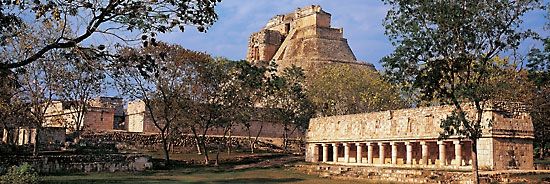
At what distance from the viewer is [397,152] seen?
3294 centimetres

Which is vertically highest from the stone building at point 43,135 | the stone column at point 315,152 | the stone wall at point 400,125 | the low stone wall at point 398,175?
the stone wall at point 400,125

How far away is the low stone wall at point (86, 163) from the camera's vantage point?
26.4m

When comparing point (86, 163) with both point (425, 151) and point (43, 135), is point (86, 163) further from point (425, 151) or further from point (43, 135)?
point (425, 151)

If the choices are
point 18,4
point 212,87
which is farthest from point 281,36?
point 18,4

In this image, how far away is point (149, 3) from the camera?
911 cm

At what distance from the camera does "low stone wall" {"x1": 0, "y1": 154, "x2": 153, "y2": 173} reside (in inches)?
1041

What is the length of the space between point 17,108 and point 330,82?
1075 inches

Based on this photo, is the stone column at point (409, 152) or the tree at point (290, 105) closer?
the stone column at point (409, 152)

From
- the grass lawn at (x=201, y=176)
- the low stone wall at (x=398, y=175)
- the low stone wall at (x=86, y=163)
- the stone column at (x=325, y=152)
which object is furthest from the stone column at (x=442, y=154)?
the low stone wall at (x=86, y=163)

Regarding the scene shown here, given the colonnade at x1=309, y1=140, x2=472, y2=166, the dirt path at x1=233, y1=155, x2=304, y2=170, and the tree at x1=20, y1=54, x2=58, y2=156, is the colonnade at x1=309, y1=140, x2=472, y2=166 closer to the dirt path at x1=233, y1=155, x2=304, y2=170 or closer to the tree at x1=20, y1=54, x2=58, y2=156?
the dirt path at x1=233, y1=155, x2=304, y2=170

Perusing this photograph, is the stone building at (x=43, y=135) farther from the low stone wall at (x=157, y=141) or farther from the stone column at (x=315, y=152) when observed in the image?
the stone column at (x=315, y=152)

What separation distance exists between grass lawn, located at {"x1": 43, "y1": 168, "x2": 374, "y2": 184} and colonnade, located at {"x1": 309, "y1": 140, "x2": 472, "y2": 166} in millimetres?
4869

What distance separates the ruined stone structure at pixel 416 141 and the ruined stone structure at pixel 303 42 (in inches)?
1227

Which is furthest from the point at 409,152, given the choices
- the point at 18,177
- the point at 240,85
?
the point at 18,177
